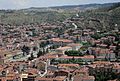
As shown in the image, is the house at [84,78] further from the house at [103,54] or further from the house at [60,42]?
the house at [60,42]

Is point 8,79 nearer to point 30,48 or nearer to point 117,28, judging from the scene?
point 30,48

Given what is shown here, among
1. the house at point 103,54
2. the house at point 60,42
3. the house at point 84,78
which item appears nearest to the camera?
the house at point 84,78

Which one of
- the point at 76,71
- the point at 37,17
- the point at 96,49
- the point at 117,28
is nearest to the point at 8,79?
the point at 76,71

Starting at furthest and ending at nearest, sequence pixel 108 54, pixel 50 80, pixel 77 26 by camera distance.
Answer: pixel 77 26 → pixel 108 54 → pixel 50 80

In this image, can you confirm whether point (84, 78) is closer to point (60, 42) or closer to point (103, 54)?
point (103, 54)

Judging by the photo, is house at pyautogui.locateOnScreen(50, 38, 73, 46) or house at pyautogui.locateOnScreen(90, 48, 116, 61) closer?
house at pyautogui.locateOnScreen(90, 48, 116, 61)

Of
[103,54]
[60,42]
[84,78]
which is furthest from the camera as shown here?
[60,42]

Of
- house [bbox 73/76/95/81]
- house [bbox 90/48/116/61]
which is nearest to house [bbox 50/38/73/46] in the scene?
house [bbox 90/48/116/61]

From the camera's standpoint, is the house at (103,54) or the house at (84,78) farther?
the house at (103,54)

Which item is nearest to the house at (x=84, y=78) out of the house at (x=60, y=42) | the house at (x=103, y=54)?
the house at (x=103, y=54)

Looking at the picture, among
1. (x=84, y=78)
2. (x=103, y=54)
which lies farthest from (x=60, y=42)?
(x=84, y=78)

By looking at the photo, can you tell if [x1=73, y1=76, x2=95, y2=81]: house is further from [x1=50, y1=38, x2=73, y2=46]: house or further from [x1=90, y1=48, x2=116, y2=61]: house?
[x1=50, y1=38, x2=73, y2=46]: house
